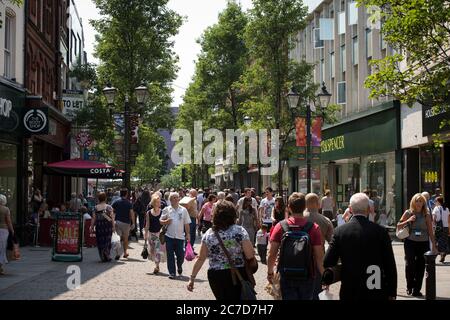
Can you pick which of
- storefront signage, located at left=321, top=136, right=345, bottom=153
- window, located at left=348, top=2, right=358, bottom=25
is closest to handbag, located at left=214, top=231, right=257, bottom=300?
window, located at left=348, top=2, right=358, bottom=25

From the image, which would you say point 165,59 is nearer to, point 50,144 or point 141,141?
point 141,141

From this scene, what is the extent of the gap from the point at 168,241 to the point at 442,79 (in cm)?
661

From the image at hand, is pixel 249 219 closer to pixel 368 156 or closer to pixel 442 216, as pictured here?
pixel 442 216

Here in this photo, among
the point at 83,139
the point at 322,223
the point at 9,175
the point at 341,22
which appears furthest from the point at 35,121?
the point at 341,22

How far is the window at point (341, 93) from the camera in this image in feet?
126

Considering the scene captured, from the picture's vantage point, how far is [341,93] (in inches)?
1516

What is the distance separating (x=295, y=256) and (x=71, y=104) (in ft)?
90.6

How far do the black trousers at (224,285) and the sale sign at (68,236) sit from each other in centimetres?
1188

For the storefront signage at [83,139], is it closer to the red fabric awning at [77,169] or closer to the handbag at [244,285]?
the red fabric awning at [77,169]

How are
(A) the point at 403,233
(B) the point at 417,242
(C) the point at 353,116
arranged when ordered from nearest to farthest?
(A) the point at 403,233, (B) the point at 417,242, (C) the point at 353,116

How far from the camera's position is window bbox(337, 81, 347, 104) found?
38.3 m

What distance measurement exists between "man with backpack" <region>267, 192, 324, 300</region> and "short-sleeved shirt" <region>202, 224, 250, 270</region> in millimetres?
456

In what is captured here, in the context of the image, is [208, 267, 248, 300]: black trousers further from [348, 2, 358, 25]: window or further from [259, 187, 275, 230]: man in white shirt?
[348, 2, 358, 25]: window
